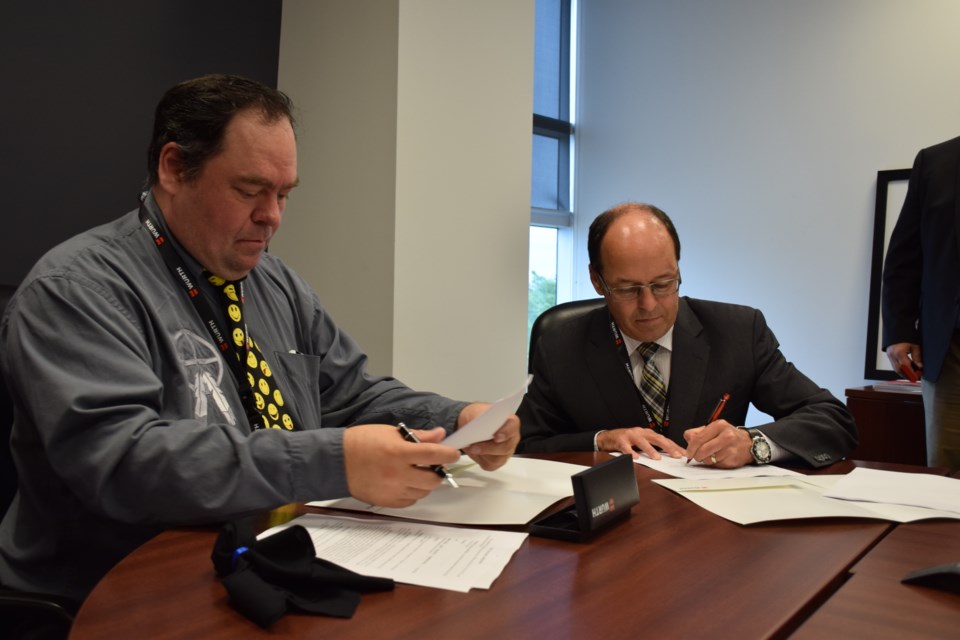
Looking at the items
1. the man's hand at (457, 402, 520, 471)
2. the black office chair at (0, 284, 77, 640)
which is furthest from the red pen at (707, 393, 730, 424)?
the black office chair at (0, 284, 77, 640)

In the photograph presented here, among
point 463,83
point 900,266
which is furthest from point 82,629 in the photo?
point 900,266

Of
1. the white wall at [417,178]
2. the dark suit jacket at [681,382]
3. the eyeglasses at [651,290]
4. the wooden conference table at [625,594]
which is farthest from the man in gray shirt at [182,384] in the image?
the white wall at [417,178]

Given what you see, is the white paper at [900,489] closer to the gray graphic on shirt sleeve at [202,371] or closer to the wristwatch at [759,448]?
the wristwatch at [759,448]

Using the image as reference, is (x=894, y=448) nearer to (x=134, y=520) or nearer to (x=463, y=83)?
(x=463, y=83)

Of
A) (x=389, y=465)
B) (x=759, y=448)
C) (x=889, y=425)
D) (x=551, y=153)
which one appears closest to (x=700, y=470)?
(x=759, y=448)

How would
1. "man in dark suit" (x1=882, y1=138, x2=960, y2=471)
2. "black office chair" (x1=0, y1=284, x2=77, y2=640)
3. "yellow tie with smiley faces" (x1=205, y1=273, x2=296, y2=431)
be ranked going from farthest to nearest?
"man in dark suit" (x1=882, y1=138, x2=960, y2=471)
"yellow tie with smiley faces" (x1=205, y1=273, x2=296, y2=431)
"black office chair" (x1=0, y1=284, x2=77, y2=640)

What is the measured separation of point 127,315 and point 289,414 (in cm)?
40

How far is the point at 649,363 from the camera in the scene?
7.09 ft

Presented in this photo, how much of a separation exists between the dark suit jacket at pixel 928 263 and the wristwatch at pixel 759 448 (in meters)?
1.23

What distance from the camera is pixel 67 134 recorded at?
246 centimetres

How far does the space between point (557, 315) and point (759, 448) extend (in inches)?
33.9

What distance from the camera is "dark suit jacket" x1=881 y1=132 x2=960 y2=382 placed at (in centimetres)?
264

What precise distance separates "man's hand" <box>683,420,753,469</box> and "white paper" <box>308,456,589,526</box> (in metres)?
0.27

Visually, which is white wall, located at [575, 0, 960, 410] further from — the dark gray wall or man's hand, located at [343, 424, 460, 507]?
man's hand, located at [343, 424, 460, 507]
